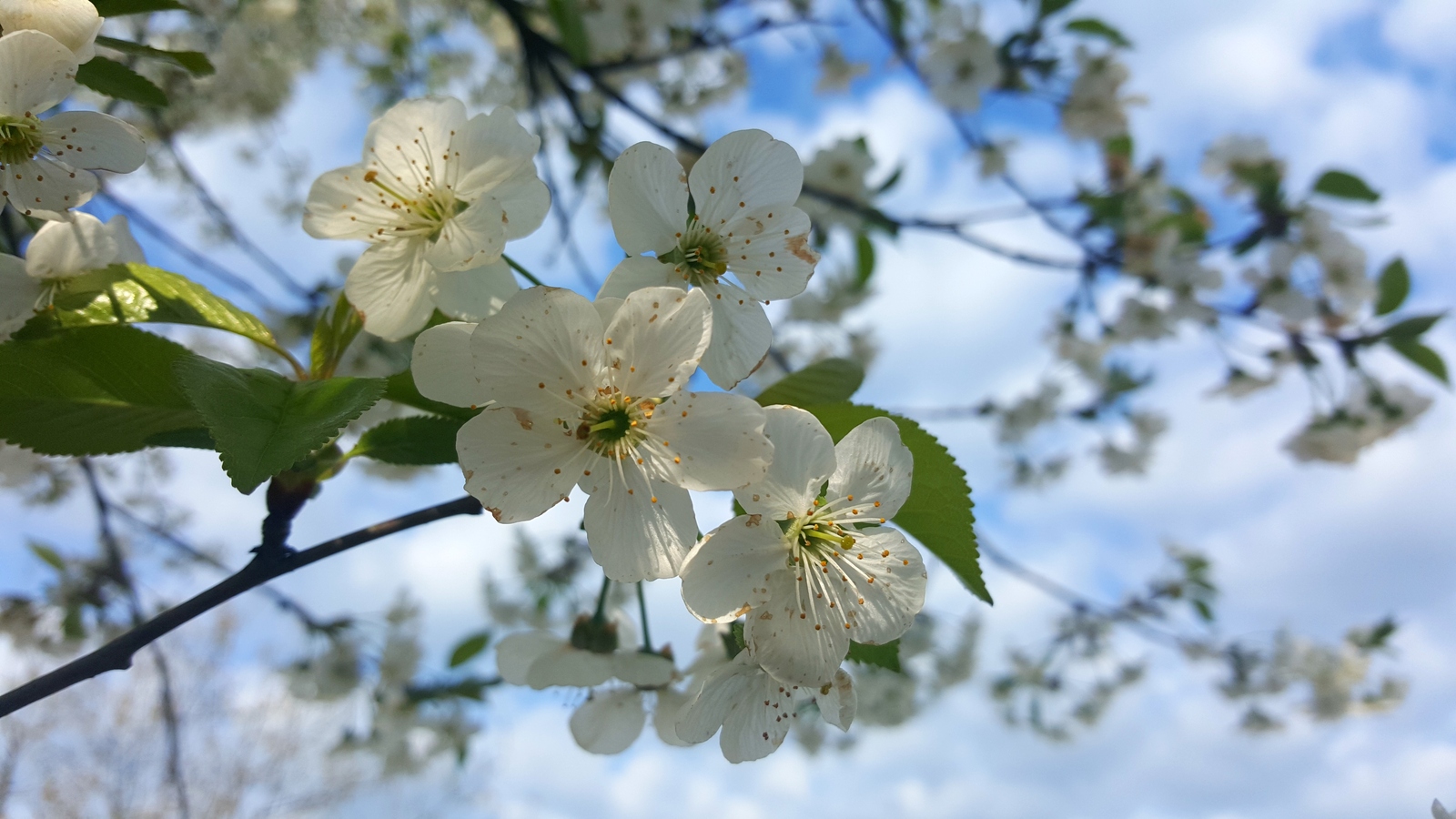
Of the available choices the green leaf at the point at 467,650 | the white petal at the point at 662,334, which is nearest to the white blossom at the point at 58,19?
the white petal at the point at 662,334

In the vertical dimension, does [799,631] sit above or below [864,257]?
below

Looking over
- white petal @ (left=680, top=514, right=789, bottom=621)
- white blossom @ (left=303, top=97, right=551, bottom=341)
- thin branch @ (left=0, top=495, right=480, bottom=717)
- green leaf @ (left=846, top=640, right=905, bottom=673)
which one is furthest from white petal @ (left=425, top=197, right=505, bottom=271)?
green leaf @ (left=846, top=640, right=905, bottom=673)

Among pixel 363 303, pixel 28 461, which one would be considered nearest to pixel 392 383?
pixel 363 303

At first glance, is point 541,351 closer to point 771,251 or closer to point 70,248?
point 771,251

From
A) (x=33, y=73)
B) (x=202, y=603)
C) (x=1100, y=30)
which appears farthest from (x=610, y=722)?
(x=1100, y=30)

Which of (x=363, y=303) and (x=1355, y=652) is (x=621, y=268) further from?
(x=1355, y=652)

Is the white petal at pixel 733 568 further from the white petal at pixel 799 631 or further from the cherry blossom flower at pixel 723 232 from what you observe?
the cherry blossom flower at pixel 723 232

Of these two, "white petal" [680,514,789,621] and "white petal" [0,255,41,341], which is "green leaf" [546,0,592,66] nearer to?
"white petal" [0,255,41,341]
